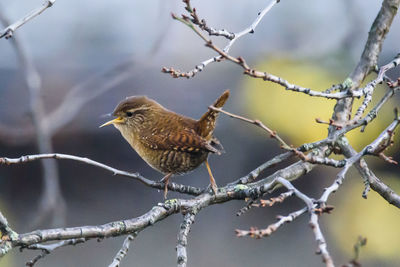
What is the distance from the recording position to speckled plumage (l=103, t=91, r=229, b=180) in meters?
2.75

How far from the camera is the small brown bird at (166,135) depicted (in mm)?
2744

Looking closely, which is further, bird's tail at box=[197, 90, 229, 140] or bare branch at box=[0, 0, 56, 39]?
bird's tail at box=[197, 90, 229, 140]

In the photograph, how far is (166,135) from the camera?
2.88m

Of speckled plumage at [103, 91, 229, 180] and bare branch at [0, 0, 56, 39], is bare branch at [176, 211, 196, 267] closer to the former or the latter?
speckled plumage at [103, 91, 229, 180]

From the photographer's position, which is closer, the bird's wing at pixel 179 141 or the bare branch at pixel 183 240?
the bare branch at pixel 183 240

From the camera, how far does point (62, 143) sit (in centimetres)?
639

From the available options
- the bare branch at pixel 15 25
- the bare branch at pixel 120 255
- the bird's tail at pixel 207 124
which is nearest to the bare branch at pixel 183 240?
the bare branch at pixel 120 255

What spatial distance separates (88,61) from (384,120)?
397cm

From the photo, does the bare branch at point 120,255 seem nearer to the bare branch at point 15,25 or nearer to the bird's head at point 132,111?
the bare branch at point 15,25

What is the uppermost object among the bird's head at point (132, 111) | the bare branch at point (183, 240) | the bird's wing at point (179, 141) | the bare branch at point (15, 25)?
the bird's head at point (132, 111)

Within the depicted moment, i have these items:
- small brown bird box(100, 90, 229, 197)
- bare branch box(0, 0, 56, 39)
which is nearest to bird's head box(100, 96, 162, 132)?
small brown bird box(100, 90, 229, 197)

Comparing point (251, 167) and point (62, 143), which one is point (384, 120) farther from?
point (62, 143)

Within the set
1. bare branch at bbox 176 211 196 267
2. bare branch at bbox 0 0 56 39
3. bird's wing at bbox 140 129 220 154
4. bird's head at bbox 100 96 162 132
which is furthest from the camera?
bird's head at bbox 100 96 162 132

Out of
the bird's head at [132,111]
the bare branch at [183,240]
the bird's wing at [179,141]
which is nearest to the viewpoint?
the bare branch at [183,240]
